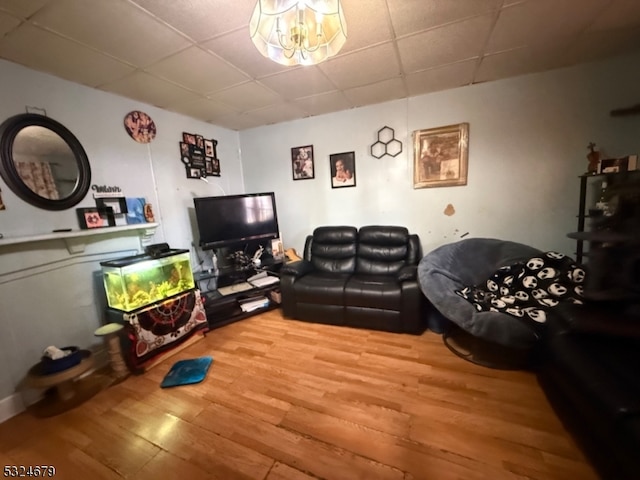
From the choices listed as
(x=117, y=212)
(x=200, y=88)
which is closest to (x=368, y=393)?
(x=117, y=212)

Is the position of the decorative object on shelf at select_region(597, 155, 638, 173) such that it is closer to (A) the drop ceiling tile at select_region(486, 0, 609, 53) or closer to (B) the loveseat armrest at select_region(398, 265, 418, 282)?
(A) the drop ceiling tile at select_region(486, 0, 609, 53)

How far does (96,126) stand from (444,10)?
282 cm

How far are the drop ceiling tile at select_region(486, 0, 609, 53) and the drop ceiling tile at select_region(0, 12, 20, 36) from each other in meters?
2.82

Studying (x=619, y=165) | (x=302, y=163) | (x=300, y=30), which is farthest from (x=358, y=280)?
(x=619, y=165)

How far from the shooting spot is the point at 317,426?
1426 mm

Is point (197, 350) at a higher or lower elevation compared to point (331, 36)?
lower

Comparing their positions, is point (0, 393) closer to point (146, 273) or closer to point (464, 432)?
point (146, 273)

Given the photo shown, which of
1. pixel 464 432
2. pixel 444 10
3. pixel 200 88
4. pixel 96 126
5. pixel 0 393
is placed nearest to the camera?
pixel 464 432

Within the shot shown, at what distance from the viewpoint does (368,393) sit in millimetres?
1649

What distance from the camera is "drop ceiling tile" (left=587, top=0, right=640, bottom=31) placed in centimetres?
152

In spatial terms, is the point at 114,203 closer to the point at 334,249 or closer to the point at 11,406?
the point at 11,406

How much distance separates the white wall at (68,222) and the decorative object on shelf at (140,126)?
→ 0.15 feet

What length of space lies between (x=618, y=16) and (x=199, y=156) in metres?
3.84

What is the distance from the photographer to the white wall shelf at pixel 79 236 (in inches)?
63.9
